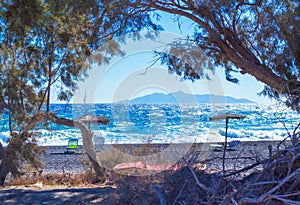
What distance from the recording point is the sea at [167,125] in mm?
7113

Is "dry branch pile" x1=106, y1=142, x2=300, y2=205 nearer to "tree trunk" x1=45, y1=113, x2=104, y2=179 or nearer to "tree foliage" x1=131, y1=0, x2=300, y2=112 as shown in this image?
"tree foliage" x1=131, y1=0, x2=300, y2=112

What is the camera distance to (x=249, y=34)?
21.3 ft

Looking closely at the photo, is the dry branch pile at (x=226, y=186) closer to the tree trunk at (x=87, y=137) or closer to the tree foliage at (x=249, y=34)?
the tree foliage at (x=249, y=34)

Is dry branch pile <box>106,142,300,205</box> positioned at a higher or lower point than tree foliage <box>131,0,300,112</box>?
lower

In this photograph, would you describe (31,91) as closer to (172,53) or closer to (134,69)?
(134,69)

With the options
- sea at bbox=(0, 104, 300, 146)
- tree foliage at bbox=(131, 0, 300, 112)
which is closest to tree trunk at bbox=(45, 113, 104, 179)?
sea at bbox=(0, 104, 300, 146)

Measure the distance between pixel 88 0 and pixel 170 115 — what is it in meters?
13.6

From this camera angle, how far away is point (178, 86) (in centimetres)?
770

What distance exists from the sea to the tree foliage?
2.48 ft

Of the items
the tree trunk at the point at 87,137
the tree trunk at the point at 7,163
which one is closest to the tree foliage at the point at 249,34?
the tree trunk at the point at 87,137

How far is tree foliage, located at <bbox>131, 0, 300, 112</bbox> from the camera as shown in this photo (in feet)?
17.7

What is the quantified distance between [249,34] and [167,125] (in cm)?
1074

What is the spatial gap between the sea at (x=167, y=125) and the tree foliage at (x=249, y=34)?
0.76 metres

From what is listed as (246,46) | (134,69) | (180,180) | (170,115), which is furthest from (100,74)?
(170,115)
